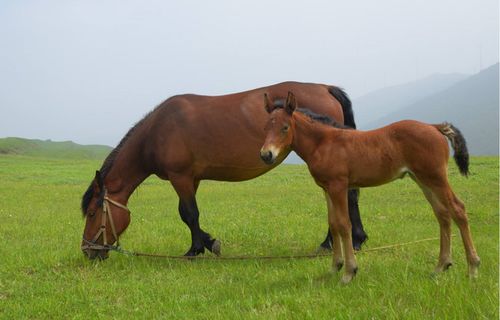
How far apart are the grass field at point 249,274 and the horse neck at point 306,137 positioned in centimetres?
170

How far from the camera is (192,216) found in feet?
26.4

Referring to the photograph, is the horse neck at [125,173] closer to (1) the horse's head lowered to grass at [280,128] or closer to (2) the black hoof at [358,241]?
(1) the horse's head lowered to grass at [280,128]

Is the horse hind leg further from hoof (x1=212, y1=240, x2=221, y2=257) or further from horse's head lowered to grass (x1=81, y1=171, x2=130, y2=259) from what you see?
horse's head lowered to grass (x1=81, y1=171, x2=130, y2=259)

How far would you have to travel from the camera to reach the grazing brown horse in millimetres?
5098

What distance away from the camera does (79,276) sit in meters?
7.02

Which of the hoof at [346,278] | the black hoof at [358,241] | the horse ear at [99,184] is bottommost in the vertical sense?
the black hoof at [358,241]

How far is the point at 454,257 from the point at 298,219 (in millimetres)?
5354

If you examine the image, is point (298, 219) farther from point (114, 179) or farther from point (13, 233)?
point (13, 233)

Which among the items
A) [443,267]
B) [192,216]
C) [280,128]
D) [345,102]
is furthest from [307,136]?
[192,216]

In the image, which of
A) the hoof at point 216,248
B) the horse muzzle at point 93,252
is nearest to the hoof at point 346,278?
the hoof at point 216,248

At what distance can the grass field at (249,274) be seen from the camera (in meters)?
4.55

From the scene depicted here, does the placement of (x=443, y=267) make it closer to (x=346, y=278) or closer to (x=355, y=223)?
(x=346, y=278)

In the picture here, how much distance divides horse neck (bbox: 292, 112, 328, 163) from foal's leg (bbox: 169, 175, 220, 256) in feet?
9.92

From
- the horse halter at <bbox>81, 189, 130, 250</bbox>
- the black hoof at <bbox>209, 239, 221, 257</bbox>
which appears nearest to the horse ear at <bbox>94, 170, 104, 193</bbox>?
the horse halter at <bbox>81, 189, 130, 250</bbox>
